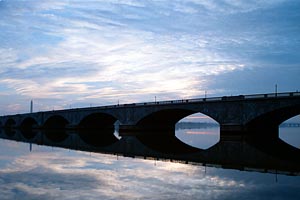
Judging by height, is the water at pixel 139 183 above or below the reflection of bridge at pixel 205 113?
below

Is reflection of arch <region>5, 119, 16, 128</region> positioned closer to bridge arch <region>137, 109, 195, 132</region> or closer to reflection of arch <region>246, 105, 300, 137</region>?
bridge arch <region>137, 109, 195, 132</region>

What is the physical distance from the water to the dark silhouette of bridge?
2905mm

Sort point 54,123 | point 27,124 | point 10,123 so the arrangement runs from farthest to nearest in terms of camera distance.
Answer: point 10,123 < point 27,124 < point 54,123

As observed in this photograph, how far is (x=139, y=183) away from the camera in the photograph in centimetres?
1140

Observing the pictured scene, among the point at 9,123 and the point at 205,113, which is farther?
the point at 9,123

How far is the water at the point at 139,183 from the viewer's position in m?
9.60

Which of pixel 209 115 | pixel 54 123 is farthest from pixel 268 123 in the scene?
pixel 54 123

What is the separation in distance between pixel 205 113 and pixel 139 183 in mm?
32416

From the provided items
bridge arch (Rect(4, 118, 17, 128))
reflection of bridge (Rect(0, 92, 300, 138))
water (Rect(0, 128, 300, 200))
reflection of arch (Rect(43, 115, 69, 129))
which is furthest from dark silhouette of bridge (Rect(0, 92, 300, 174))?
bridge arch (Rect(4, 118, 17, 128))

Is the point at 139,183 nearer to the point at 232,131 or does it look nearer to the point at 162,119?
the point at 232,131

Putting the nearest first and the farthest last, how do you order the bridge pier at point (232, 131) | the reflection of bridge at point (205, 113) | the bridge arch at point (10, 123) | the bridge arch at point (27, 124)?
1. the reflection of bridge at point (205, 113)
2. the bridge pier at point (232, 131)
3. the bridge arch at point (27, 124)
4. the bridge arch at point (10, 123)

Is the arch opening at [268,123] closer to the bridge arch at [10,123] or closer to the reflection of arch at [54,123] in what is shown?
the reflection of arch at [54,123]

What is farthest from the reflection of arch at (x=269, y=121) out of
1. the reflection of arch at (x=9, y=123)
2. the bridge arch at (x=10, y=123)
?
the reflection of arch at (x=9, y=123)

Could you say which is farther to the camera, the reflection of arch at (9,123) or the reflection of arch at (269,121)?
the reflection of arch at (9,123)
